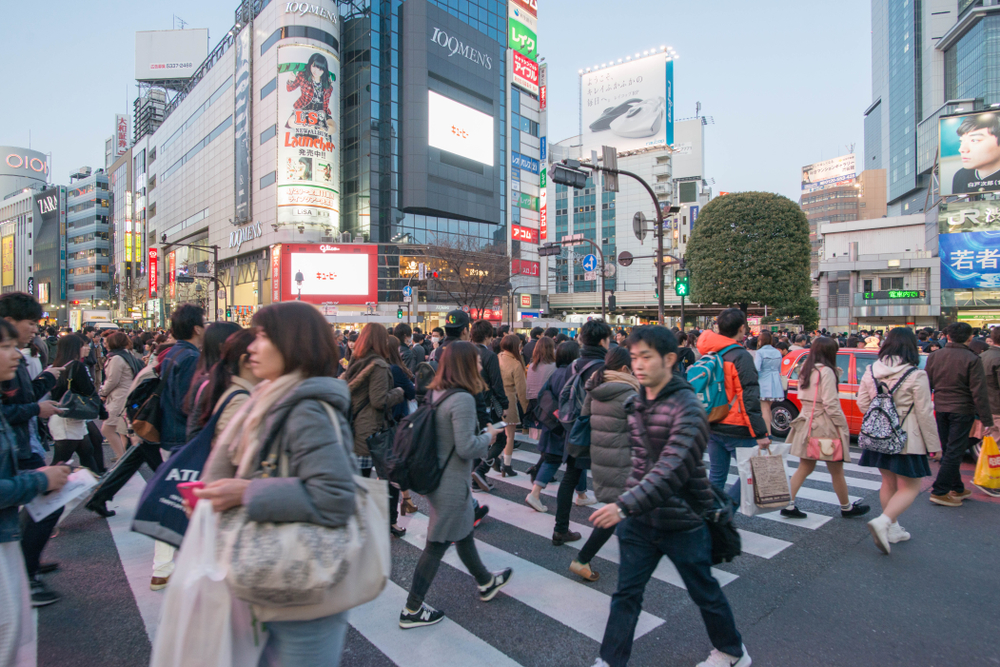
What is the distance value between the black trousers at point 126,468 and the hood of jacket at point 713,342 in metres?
4.90

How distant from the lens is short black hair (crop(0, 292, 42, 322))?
A: 4.20 m

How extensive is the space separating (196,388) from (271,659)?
1917 millimetres

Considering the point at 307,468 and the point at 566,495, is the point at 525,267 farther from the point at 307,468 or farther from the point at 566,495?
Result: the point at 307,468

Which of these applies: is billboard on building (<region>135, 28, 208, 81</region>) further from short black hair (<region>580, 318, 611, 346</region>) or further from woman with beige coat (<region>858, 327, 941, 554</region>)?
woman with beige coat (<region>858, 327, 941, 554</region>)

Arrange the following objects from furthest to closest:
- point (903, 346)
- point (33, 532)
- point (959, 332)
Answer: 1. point (959, 332)
2. point (903, 346)
3. point (33, 532)

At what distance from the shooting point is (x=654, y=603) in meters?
3.61

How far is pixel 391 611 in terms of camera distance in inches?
140

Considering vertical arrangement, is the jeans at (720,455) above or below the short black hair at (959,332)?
below

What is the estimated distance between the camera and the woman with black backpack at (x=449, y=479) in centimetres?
329

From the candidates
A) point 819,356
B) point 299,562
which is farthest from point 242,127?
point 299,562

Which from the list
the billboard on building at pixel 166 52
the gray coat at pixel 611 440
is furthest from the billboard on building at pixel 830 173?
the gray coat at pixel 611 440

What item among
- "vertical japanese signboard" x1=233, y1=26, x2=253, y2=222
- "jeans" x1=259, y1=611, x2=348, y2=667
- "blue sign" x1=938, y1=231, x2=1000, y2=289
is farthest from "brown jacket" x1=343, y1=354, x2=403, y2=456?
"vertical japanese signboard" x1=233, y1=26, x2=253, y2=222

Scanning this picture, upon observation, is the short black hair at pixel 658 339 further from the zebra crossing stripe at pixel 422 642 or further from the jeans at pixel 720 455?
the jeans at pixel 720 455

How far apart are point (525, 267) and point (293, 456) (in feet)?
187
